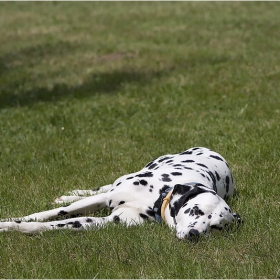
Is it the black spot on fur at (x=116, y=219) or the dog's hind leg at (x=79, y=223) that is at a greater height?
the dog's hind leg at (x=79, y=223)

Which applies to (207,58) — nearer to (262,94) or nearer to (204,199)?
(262,94)

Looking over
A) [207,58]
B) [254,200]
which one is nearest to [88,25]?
[207,58]

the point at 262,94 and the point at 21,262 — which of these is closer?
the point at 21,262

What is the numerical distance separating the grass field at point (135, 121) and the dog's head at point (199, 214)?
12 centimetres

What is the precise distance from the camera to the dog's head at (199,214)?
5.91m

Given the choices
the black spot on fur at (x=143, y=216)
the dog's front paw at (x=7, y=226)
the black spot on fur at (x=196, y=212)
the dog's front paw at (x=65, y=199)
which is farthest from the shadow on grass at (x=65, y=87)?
the black spot on fur at (x=196, y=212)

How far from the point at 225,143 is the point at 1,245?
4745mm

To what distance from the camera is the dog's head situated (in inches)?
233

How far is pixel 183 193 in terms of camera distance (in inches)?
249

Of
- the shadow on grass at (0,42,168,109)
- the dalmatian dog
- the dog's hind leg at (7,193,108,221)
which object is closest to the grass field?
the shadow on grass at (0,42,168,109)

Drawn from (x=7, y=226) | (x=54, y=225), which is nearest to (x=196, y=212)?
(x=54, y=225)

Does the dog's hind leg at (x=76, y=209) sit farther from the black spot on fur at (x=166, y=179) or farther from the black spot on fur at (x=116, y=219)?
the black spot on fur at (x=166, y=179)

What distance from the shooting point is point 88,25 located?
2380 cm

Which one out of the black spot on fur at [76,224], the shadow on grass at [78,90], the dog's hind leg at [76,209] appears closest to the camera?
the black spot on fur at [76,224]
